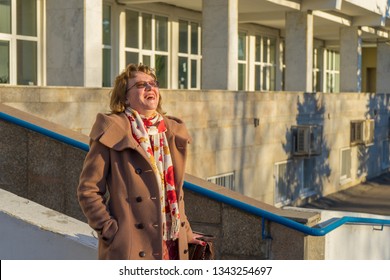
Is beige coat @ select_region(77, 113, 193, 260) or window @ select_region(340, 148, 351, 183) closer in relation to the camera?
beige coat @ select_region(77, 113, 193, 260)

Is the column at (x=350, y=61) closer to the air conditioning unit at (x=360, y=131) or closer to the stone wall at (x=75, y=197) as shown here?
the air conditioning unit at (x=360, y=131)

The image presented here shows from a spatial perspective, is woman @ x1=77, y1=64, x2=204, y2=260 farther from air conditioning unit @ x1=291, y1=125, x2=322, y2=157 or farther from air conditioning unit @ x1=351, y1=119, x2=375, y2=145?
air conditioning unit @ x1=351, y1=119, x2=375, y2=145

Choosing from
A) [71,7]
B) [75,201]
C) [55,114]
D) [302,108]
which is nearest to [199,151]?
[71,7]

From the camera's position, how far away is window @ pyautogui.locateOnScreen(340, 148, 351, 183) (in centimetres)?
2395

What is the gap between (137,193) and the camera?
13.4 ft

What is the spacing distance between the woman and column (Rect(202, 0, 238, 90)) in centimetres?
1430

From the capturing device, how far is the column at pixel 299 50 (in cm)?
2352

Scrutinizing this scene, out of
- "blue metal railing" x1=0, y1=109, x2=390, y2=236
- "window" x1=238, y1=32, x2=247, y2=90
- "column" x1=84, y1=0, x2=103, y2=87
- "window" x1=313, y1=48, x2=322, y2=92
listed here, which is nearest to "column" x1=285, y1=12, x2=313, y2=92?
"window" x1=238, y1=32, x2=247, y2=90

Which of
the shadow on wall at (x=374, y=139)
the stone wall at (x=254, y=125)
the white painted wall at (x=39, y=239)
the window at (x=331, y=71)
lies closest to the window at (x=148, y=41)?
the stone wall at (x=254, y=125)

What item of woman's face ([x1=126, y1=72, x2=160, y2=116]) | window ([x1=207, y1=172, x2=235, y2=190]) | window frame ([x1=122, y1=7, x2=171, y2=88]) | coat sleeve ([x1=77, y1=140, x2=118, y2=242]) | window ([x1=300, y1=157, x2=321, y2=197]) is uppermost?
window frame ([x1=122, y1=7, x2=171, y2=88])

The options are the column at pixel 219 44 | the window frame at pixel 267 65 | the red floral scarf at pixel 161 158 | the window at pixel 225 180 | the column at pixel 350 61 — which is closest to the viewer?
the red floral scarf at pixel 161 158

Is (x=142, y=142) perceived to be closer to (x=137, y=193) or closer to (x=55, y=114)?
(x=137, y=193)

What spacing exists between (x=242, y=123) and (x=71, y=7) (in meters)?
4.29

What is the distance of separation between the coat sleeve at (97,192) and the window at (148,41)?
668 inches
